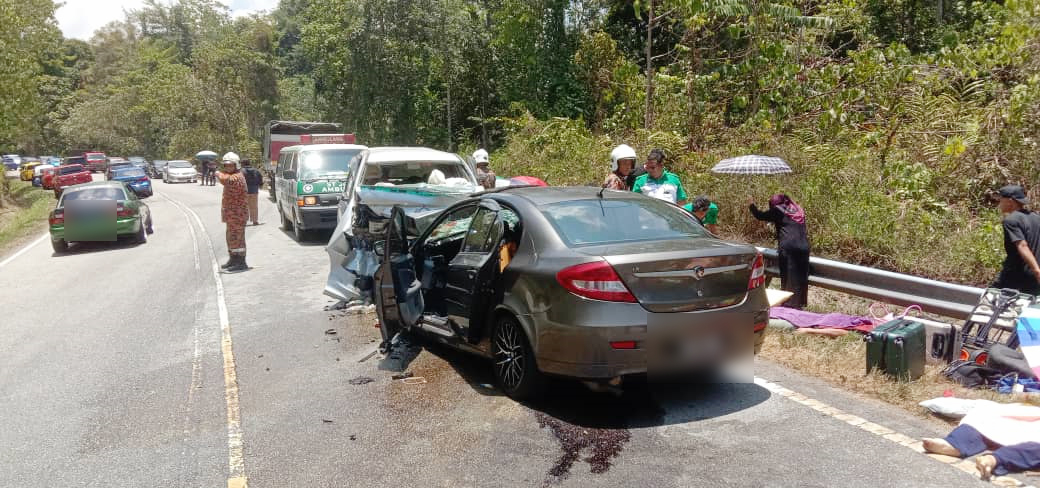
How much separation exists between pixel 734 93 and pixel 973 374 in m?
10.4

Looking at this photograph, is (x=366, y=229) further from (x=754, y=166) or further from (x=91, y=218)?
(x=91, y=218)

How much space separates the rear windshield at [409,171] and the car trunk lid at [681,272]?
785 centimetres

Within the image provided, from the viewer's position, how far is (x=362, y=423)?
213 inches

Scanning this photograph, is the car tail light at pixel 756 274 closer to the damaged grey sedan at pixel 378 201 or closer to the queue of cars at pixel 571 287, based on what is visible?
the queue of cars at pixel 571 287

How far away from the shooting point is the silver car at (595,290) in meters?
4.85

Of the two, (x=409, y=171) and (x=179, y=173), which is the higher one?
(x=409, y=171)

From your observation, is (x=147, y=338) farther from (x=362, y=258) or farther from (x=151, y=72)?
(x=151, y=72)

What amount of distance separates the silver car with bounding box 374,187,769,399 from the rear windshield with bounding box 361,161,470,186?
666 cm

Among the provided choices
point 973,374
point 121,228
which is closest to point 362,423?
point 973,374

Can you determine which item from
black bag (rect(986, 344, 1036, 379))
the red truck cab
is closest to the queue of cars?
black bag (rect(986, 344, 1036, 379))

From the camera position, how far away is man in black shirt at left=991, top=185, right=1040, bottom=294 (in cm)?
641

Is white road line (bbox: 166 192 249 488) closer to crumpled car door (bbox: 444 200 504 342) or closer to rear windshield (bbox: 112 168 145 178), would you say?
crumpled car door (bbox: 444 200 504 342)

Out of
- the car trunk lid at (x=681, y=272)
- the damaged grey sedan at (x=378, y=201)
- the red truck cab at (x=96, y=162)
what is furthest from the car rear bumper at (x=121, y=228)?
the red truck cab at (x=96, y=162)

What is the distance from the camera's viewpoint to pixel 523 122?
21.4 m
